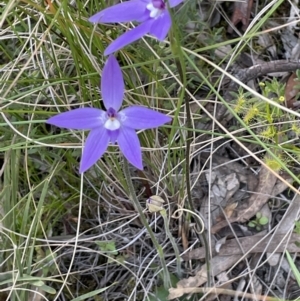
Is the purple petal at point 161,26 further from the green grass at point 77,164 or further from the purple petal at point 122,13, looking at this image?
the green grass at point 77,164

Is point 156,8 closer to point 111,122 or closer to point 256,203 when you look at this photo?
point 111,122

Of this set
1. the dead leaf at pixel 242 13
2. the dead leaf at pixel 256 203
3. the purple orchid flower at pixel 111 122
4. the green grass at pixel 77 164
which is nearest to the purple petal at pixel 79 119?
the purple orchid flower at pixel 111 122

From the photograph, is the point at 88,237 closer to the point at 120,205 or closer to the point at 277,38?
the point at 120,205

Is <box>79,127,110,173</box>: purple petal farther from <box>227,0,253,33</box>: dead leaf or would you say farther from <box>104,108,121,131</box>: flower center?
<box>227,0,253,33</box>: dead leaf

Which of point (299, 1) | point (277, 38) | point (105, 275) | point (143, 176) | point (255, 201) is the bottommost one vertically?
point (105, 275)

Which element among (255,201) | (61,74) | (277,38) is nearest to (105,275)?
(255,201)

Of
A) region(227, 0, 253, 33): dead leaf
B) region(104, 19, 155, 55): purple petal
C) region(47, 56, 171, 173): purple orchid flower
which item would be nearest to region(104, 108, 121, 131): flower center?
region(47, 56, 171, 173): purple orchid flower
